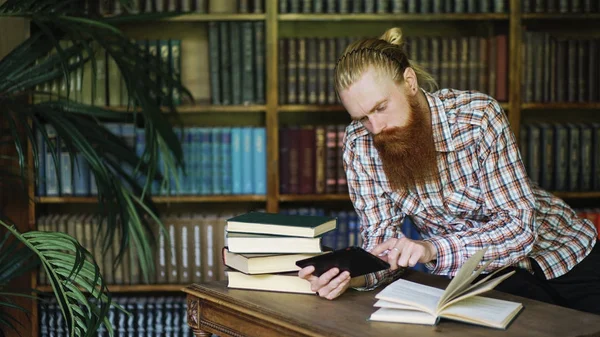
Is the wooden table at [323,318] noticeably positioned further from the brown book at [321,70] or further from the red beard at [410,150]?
the brown book at [321,70]

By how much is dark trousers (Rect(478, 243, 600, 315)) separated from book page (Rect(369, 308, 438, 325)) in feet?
1.47

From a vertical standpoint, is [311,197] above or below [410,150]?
below

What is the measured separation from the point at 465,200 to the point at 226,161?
52.3 inches

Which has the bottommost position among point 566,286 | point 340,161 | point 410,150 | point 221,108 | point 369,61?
point 566,286

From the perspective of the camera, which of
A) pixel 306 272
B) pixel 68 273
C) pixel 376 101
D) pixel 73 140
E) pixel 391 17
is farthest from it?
pixel 391 17

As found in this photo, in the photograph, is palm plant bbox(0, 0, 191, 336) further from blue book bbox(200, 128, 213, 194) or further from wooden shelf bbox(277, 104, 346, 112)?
wooden shelf bbox(277, 104, 346, 112)

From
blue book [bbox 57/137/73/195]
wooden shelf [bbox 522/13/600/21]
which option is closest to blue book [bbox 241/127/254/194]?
blue book [bbox 57/137/73/195]

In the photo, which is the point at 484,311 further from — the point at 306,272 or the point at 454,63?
the point at 454,63

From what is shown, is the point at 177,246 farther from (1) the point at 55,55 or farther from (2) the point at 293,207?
(1) the point at 55,55

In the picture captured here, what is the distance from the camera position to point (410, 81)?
1695 millimetres

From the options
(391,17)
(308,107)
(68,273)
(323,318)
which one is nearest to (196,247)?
(308,107)

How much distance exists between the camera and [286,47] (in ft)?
9.25

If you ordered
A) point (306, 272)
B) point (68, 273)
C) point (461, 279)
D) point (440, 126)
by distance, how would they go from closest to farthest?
point (461, 279)
point (306, 272)
point (440, 126)
point (68, 273)

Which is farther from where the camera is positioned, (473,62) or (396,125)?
(473,62)
